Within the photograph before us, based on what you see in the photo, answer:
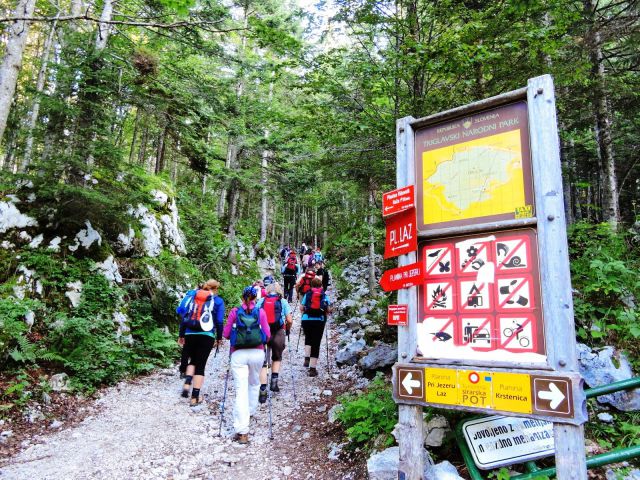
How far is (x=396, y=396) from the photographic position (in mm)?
3225

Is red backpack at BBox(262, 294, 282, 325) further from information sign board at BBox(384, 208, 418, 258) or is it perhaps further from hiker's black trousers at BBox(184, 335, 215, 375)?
information sign board at BBox(384, 208, 418, 258)

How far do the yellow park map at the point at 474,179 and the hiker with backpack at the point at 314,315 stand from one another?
17.4ft

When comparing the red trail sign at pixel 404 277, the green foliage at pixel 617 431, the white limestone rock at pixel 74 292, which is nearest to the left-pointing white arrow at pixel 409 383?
the red trail sign at pixel 404 277

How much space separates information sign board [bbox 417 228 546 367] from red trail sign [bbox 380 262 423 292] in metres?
0.09

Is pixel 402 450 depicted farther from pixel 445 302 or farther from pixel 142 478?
pixel 142 478

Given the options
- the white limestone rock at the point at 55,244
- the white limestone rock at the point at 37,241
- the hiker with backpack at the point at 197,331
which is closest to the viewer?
the hiker with backpack at the point at 197,331

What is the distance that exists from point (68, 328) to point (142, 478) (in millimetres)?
4009

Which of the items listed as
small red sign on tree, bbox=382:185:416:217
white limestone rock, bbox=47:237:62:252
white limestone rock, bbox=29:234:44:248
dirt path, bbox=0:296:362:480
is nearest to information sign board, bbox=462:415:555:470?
dirt path, bbox=0:296:362:480

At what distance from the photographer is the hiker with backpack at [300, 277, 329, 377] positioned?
27.7 feet

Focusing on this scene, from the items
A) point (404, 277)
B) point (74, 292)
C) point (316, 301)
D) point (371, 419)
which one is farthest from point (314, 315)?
point (404, 277)

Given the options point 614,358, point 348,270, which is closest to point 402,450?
point 614,358

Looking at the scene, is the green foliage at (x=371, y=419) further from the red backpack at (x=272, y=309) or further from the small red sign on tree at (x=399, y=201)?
the small red sign on tree at (x=399, y=201)

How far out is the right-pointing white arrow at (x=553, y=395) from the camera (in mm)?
2463

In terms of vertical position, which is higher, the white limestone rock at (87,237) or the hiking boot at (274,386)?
the white limestone rock at (87,237)
